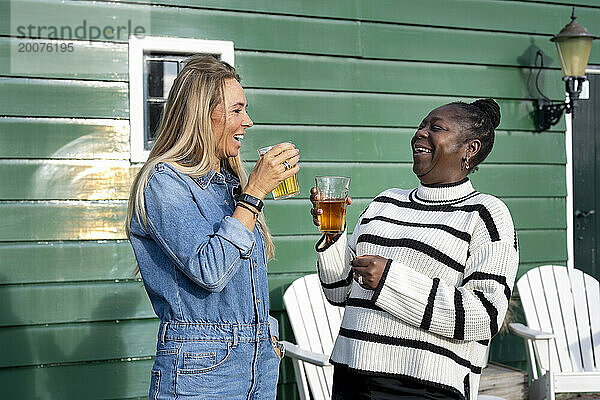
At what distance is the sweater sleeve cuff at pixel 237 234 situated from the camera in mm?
1595

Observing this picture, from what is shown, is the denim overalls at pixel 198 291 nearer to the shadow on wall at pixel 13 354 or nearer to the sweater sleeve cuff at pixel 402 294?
the sweater sleeve cuff at pixel 402 294

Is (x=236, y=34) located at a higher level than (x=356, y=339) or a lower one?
higher

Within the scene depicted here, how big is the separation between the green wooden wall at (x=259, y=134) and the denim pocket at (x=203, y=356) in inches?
69.8

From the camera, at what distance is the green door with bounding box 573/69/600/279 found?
4.31m

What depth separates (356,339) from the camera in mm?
1912

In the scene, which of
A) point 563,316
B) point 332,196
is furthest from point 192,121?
point 563,316

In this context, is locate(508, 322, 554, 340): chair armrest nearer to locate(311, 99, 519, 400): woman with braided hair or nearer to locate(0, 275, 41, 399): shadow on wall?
locate(311, 99, 519, 400): woman with braided hair

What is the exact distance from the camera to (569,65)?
3982 millimetres

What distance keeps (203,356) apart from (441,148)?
878 mm

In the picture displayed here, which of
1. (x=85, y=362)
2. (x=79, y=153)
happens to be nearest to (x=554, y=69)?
(x=79, y=153)

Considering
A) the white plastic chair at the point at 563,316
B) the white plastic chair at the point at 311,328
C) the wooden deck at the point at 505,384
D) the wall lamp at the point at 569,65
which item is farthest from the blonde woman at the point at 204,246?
the wall lamp at the point at 569,65

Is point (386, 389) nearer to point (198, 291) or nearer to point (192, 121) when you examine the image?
point (198, 291)

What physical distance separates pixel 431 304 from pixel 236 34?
2.16 m

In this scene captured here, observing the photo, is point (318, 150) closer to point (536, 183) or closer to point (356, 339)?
point (536, 183)
